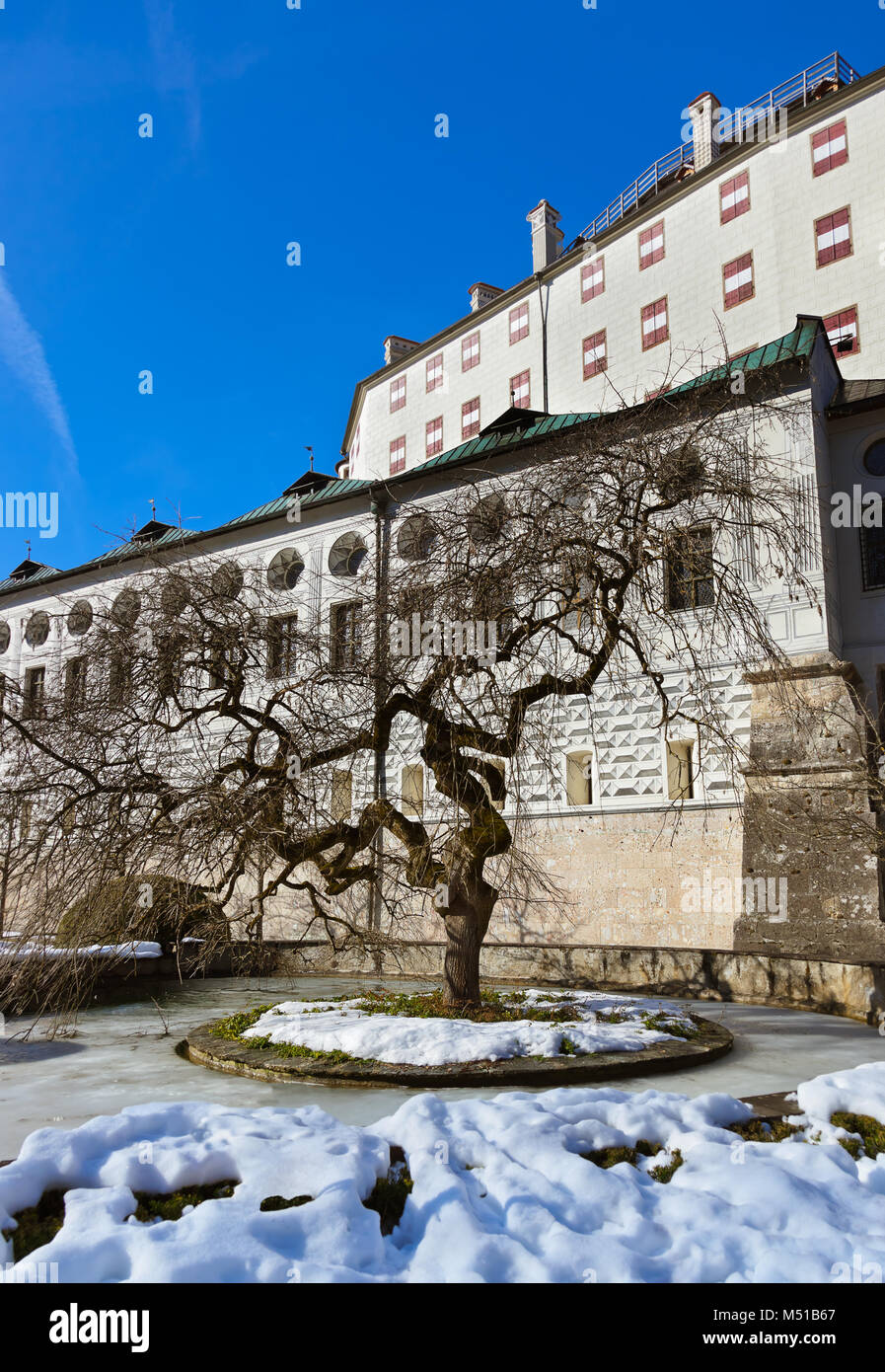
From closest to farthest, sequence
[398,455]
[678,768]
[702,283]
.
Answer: [678,768] → [702,283] → [398,455]

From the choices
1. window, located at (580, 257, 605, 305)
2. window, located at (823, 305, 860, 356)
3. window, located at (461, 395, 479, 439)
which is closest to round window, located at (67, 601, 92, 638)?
window, located at (823, 305, 860, 356)

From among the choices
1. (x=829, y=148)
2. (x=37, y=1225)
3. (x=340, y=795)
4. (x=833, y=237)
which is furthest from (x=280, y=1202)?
(x=829, y=148)

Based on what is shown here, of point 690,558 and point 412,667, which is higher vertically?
point 690,558

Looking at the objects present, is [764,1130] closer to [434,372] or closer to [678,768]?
[678,768]

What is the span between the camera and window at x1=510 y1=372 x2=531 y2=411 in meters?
26.9

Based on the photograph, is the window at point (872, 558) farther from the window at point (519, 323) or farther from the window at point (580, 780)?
the window at point (519, 323)

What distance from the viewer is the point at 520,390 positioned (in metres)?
27.2

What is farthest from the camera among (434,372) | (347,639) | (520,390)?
(434,372)

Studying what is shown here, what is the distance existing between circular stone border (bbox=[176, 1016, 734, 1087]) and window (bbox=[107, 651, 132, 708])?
3067 mm

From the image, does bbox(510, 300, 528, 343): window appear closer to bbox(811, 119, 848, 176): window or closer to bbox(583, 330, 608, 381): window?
bbox(583, 330, 608, 381): window

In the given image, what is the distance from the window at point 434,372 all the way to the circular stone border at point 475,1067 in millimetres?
25497

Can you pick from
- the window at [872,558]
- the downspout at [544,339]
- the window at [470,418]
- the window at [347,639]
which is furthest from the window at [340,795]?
the window at [470,418]

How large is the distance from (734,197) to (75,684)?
20.4 metres

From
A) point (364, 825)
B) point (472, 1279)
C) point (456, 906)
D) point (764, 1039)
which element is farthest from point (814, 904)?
point (472, 1279)
